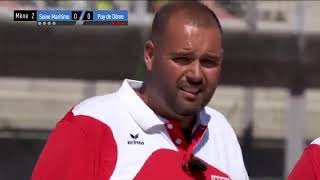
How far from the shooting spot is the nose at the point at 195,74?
5.39 feet

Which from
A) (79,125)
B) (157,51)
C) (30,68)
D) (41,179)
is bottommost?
(30,68)

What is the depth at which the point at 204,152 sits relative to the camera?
1.83 metres

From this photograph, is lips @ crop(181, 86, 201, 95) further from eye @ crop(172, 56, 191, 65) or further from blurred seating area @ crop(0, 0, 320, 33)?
blurred seating area @ crop(0, 0, 320, 33)

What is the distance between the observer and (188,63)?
1.66 m

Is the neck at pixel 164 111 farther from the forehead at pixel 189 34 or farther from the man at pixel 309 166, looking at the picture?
the man at pixel 309 166

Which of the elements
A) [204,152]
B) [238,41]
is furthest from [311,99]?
[204,152]

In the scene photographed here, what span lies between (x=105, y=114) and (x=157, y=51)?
190 mm

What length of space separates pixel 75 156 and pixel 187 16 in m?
0.39

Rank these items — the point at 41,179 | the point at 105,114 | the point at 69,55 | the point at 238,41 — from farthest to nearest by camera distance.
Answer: the point at 238,41, the point at 69,55, the point at 105,114, the point at 41,179

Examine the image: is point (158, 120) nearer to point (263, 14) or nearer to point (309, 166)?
point (309, 166)

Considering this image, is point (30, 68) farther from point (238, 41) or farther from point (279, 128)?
point (279, 128)

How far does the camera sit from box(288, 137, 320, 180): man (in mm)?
1873
